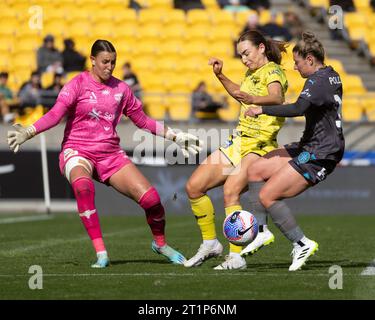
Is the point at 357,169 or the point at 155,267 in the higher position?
the point at 357,169

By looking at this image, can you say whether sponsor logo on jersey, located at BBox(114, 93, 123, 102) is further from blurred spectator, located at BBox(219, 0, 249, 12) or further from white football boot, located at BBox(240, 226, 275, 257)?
blurred spectator, located at BBox(219, 0, 249, 12)

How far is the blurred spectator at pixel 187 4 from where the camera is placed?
82.6 feet

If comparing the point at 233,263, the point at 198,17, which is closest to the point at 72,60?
the point at 198,17

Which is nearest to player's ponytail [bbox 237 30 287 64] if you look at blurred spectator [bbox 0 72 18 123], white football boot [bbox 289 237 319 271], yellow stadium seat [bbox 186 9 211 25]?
white football boot [bbox 289 237 319 271]

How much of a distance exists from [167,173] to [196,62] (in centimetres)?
472

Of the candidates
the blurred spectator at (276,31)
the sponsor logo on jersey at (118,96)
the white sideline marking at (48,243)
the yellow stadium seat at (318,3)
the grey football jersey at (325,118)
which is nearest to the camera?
the grey football jersey at (325,118)

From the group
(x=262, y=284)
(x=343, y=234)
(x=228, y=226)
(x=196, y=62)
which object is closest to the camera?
(x=262, y=284)

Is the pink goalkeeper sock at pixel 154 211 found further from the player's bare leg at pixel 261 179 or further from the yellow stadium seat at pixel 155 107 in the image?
the yellow stadium seat at pixel 155 107

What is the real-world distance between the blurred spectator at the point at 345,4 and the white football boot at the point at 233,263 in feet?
50.8

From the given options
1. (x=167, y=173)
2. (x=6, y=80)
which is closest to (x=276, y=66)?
(x=167, y=173)

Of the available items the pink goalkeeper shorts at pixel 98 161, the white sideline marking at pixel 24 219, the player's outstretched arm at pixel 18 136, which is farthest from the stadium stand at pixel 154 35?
the player's outstretched arm at pixel 18 136

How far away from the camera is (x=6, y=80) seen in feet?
71.1

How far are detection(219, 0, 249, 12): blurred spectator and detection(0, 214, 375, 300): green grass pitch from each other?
9665 mm
